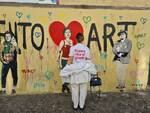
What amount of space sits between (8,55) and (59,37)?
1240 mm

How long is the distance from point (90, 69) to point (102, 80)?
4.33 ft

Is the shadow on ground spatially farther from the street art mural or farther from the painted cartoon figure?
the painted cartoon figure

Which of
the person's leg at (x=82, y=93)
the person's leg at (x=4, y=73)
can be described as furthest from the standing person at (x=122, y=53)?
the person's leg at (x=4, y=73)

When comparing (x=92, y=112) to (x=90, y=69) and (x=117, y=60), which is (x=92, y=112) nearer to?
(x=90, y=69)

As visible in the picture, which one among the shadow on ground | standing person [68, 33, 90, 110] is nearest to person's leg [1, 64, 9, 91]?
the shadow on ground

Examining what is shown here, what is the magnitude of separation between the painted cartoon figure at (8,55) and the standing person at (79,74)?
144 centimetres

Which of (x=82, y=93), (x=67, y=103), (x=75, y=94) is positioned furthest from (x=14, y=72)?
(x=82, y=93)

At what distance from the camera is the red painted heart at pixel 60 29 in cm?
1055

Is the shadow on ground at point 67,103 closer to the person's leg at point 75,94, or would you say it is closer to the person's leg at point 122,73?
the person's leg at point 75,94

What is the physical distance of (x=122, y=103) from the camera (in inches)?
409

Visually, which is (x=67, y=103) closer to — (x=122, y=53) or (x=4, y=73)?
(x=4, y=73)

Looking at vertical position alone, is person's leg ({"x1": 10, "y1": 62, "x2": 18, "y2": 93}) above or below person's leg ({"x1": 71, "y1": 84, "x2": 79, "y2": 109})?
above

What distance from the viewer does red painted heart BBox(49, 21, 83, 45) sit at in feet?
34.6

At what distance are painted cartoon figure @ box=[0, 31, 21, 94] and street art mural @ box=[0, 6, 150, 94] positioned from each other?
0.08 m
